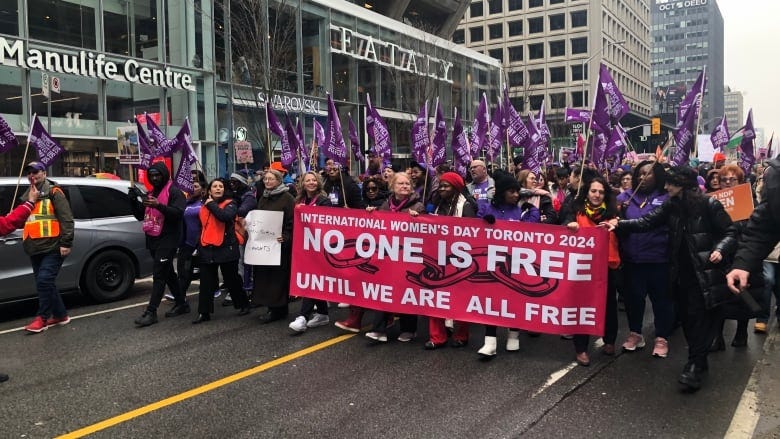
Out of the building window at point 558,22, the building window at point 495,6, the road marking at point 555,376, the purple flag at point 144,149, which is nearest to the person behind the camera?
the road marking at point 555,376

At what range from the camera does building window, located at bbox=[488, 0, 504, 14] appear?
82.0 m

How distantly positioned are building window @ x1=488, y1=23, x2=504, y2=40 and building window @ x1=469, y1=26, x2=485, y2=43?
103cm

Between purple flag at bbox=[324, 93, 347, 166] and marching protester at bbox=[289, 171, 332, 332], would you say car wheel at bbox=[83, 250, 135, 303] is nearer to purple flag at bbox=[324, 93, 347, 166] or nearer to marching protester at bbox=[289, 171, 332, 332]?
marching protester at bbox=[289, 171, 332, 332]

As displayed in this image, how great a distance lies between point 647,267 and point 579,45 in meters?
80.2

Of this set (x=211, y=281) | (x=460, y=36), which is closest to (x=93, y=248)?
(x=211, y=281)

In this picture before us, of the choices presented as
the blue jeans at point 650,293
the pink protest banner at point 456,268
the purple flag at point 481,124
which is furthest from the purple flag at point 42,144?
the blue jeans at point 650,293

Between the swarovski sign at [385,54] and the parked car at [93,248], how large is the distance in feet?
74.1

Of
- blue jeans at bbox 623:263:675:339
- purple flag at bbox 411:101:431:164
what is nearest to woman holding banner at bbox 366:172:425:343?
blue jeans at bbox 623:263:675:339

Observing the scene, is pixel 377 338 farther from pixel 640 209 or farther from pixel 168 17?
pixel 168 17

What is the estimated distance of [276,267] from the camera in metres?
6.93

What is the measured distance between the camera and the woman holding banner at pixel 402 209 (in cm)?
620

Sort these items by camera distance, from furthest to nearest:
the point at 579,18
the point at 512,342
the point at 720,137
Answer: the point at 579,18 → the point at 720,137 → the point at 512,342

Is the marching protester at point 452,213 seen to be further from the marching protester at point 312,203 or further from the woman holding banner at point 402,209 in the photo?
the marching protester at point 312,203

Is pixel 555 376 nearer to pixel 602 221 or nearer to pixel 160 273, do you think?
pixel 602 221
